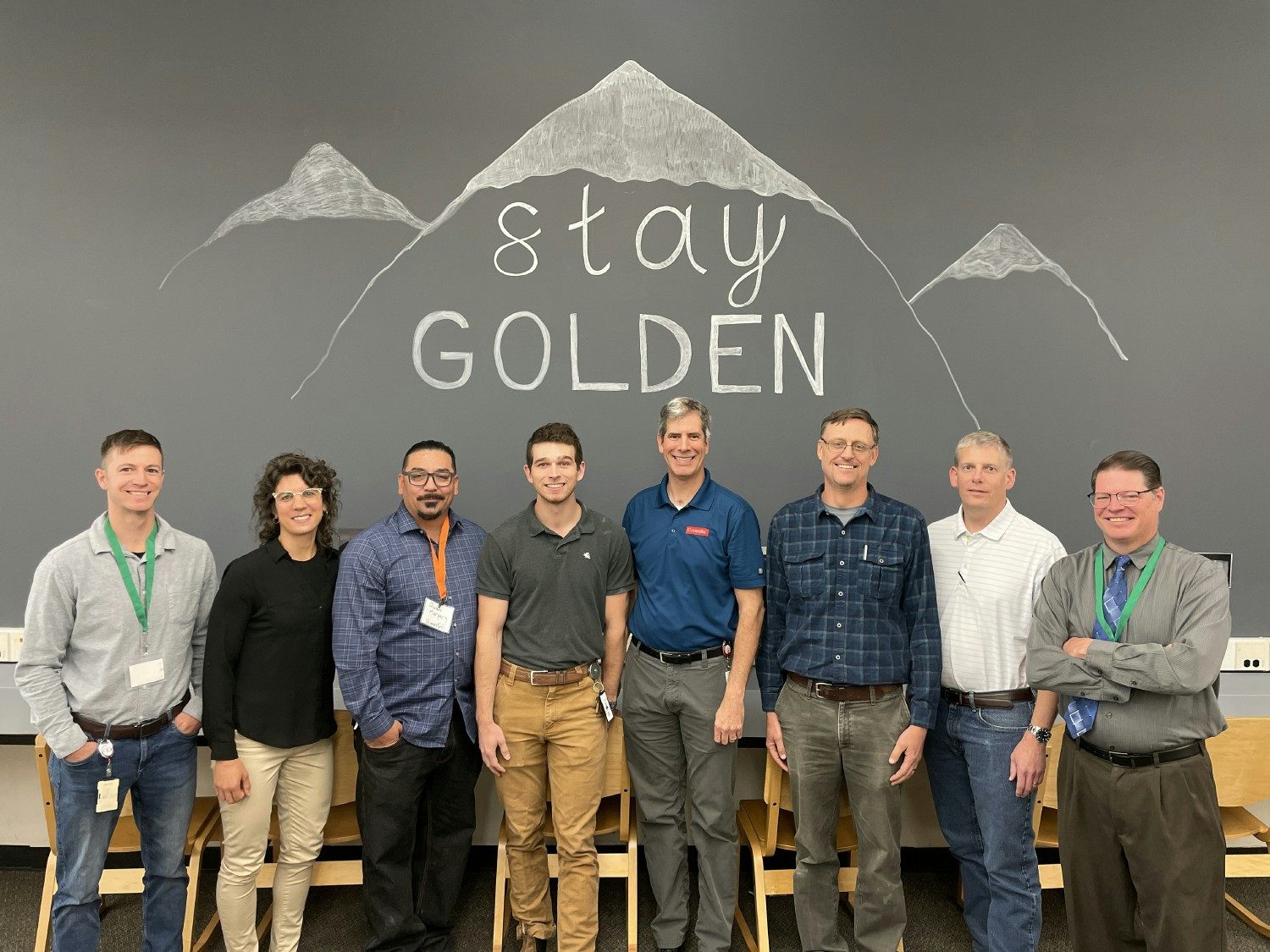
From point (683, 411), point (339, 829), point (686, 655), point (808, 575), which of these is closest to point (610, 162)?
point (683, 411)

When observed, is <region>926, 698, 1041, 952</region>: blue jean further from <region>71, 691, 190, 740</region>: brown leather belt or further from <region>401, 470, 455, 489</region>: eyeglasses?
<region>71, 691, 190, 740</region>: brown leather belt

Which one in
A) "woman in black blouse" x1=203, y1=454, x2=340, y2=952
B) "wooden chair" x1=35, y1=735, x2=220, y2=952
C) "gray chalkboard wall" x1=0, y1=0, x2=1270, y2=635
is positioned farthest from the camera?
"gray chalkboard wall" x1=0, y1=0, x2=1270, y2=635

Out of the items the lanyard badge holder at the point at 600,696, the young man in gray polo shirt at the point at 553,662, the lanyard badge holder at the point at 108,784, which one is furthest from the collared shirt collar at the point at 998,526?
the lanyard badge holder at the point at 108,784

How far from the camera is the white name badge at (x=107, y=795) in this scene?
2.22 meters

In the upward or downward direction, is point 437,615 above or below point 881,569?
below

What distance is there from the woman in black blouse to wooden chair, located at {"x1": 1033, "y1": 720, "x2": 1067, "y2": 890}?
2.21m

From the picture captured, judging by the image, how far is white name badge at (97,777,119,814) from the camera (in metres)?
2.22

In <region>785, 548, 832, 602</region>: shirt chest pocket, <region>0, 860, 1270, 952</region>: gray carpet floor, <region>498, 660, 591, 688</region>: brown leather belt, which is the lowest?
<region>0, 860, 1270, 952</region>: gray carpet floor

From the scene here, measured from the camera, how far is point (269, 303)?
3.06 meters

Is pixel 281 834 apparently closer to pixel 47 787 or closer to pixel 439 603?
pixel 47 787

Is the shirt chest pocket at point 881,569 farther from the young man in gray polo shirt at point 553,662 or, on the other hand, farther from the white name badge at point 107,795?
the white name badge at point 107,795

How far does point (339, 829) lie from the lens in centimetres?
267

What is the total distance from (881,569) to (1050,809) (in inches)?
47.5

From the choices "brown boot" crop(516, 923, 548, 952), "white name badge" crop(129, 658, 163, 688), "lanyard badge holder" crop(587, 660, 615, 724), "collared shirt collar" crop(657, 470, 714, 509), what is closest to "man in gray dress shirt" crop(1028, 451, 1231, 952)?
"collared shirt collar" crop(657, 470, 714, 509)
